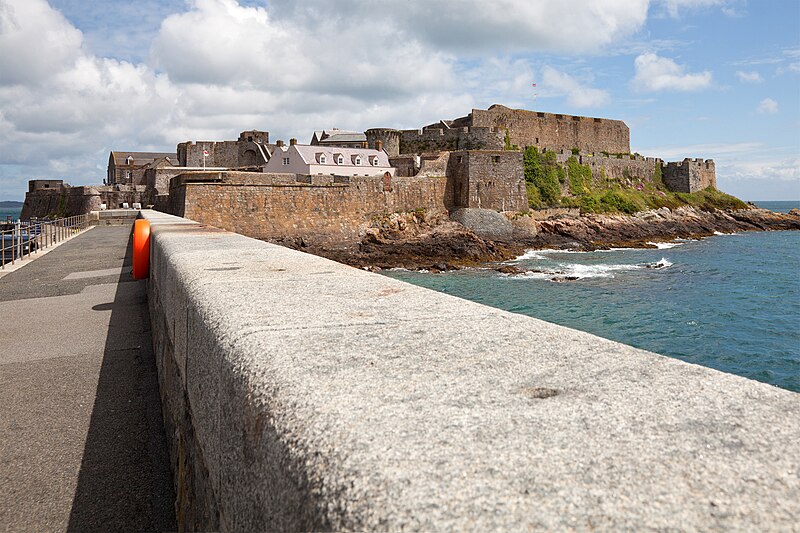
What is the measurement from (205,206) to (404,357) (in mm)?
24840

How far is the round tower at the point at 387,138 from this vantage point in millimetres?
44438

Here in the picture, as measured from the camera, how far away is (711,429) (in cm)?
123

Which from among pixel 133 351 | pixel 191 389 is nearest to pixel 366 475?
pixel 191 389

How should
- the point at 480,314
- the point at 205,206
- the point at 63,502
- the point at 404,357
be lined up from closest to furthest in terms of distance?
the point at 404,357
the point at 480,314
the point at 63,502
the point at 205,206

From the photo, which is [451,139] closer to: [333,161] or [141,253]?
[333,161]

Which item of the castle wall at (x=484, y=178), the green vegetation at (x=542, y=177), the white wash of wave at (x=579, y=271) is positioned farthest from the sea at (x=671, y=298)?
the green vegetation at (x=542, y=177)

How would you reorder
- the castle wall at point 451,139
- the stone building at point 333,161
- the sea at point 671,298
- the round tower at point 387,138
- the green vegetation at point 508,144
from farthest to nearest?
the green vegetation at point 508,144, the round tower at point 387,138, the castle wall at point 451,139, the stone building at point 333,161, the sea at point 671,298

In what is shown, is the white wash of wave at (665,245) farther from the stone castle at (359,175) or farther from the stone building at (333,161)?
the stone building at (333,161)

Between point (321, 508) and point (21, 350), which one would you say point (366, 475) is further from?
point (21, 350)

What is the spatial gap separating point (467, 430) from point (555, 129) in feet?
178

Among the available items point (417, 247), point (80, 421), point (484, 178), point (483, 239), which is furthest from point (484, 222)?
point (80, 421)

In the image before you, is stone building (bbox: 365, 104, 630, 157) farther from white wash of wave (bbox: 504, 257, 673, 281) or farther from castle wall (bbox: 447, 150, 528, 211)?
white wash of wave (bbox: 504, 257, 673, 281)

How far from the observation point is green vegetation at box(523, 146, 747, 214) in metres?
43.5

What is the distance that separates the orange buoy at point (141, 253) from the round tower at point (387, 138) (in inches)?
1469
